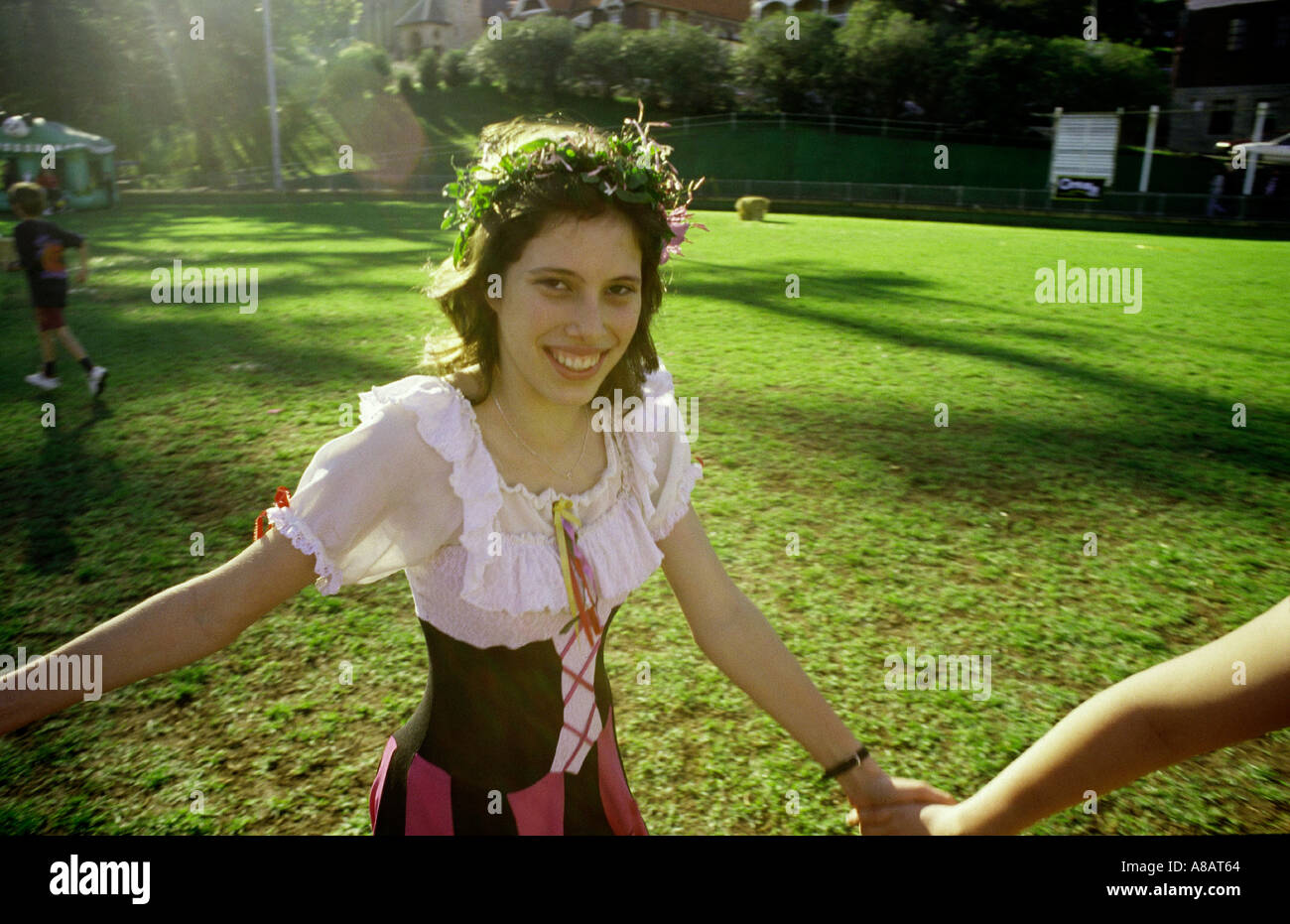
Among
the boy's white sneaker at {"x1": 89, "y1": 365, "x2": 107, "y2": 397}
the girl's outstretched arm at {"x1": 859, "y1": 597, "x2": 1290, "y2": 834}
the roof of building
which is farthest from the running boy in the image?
the roof of building

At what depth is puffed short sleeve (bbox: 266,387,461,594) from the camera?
5.27 ft

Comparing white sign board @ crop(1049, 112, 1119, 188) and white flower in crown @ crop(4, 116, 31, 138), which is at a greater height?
white sign board @ crop(1049, 112, 1119, 188)

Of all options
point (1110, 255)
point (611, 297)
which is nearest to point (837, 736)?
point (611, 297)

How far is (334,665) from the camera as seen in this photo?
3607 millimetres

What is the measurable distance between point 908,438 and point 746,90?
38909 millimetres

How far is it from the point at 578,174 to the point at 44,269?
818 cm

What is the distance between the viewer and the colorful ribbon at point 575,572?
1.85 metres

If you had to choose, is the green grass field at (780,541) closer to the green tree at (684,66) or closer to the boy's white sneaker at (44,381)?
the boy's white sneaker at (44,381)

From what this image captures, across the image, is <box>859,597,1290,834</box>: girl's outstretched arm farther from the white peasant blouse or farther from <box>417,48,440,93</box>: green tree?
<box>417,48,440,93</box>: green tree

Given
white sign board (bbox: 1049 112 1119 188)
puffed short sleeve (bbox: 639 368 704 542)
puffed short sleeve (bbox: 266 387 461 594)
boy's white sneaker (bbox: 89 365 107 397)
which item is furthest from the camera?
white sign board (bbox: 1049 112 1119 188)

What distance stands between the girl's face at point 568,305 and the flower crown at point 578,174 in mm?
88

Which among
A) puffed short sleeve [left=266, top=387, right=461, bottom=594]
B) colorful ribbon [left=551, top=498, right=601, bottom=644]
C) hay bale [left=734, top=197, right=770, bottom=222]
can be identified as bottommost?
colorful ribbon [left=551, top=498, right=601, bottom=644]

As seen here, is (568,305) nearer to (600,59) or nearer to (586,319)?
(586,319)

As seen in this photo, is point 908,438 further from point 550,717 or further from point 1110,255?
point 1110,255
